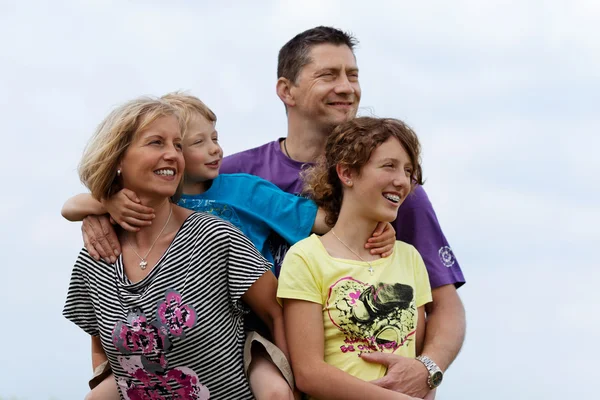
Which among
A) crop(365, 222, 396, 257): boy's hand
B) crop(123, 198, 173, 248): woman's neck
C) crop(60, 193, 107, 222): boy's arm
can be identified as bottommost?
crop(365, 222, 396, 257): boy's hand

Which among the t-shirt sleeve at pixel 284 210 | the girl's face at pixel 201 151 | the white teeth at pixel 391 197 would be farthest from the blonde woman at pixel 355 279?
the girl's face at pixel 201 151

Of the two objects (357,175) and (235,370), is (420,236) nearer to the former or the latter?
(357,175)

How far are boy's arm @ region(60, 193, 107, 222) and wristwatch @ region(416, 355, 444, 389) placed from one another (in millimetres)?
2001

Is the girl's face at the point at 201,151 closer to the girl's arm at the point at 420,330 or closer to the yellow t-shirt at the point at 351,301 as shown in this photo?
the yellow t-shirt at the point at 351,301

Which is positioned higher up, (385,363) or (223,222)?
(223,222)

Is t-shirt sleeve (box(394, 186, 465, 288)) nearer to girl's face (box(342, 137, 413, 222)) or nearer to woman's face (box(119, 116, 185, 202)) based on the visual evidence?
girl's face (box(342, 137, 413, 222))

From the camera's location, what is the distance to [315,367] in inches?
173

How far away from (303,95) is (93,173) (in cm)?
171

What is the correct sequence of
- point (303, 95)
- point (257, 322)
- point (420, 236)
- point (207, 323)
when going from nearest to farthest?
1. point (207, 323)
2. point (257, 322)
3. point (420, 236)
4. point (303, 95)

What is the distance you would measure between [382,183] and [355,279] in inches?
21.0

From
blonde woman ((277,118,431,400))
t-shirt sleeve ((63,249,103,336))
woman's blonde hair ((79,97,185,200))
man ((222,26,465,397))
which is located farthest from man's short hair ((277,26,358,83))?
t-shirt sleeve ((63,249,103,336))

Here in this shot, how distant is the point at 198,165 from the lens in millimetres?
5031

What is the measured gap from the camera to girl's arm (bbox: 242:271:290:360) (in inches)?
178

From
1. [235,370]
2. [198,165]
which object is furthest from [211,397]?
[198,165]
